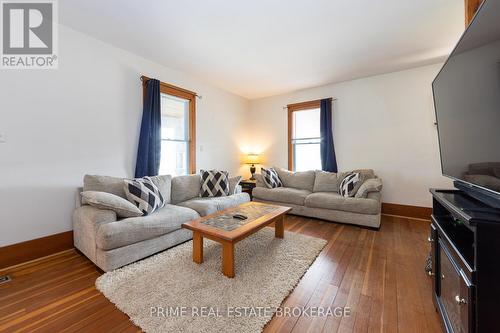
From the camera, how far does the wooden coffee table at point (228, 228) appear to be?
1777mm

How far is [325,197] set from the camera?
133 inches

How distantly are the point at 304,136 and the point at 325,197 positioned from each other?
1.82 metres

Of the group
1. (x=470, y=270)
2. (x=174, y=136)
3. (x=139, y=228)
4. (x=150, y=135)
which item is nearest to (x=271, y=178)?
(x=174, y=136)

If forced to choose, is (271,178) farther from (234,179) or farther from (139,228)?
(139,228)

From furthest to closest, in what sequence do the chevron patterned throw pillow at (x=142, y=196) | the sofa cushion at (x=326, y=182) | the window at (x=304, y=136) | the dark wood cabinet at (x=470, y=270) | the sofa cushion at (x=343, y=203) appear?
1. the window at (x=304, y=136)
2. the sofa cushion at (x=326, y=182)
3. the sofa cushion at (x=343, y=203)
4. the chevron patterned throw pillow at (x=142, y=196)
5. the dark wood cabinet at (x=470, y=270)

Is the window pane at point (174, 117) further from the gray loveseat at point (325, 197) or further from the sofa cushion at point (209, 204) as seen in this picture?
the gray loveseat at point (325, 197)

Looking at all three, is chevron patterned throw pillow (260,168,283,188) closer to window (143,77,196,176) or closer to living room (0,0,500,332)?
living room (0,0,500,332)

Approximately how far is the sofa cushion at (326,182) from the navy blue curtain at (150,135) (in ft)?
9.44

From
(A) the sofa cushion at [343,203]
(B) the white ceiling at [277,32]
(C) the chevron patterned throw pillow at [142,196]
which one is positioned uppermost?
(B) the white ceiling at [277,32]

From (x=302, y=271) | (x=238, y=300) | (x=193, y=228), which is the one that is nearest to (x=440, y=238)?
(x=302, y=271)

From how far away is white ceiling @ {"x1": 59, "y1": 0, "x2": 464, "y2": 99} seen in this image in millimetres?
2057

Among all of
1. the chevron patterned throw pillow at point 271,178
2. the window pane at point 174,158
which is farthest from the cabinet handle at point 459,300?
the window pane at point 174,158

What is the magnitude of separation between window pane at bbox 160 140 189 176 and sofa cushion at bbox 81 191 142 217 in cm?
142

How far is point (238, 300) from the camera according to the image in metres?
1.51
